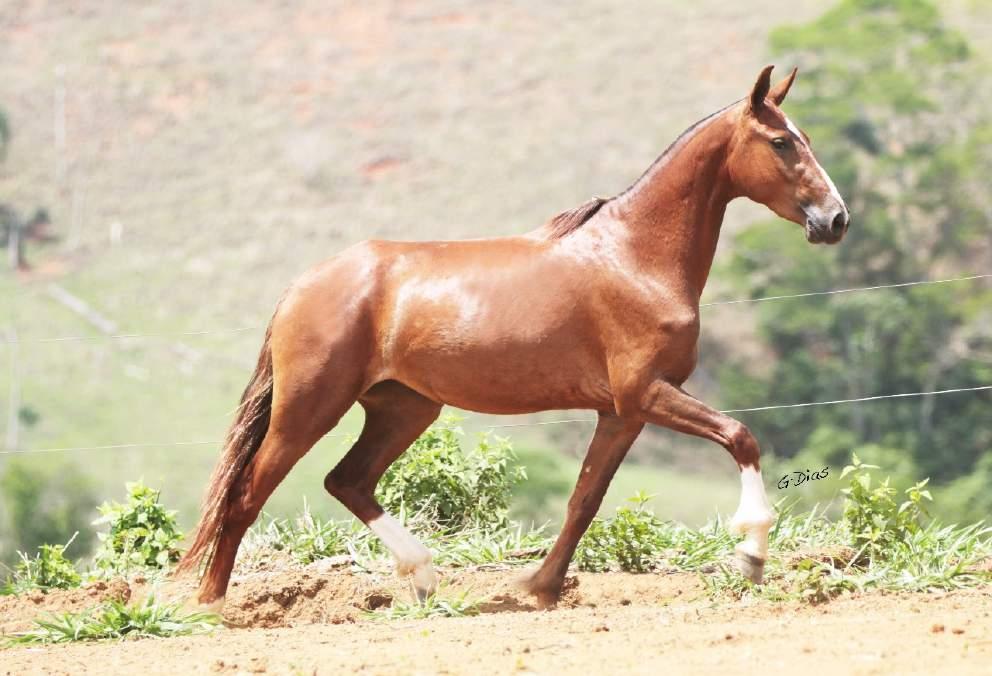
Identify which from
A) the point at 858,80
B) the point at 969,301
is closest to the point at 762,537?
the point at 969,301

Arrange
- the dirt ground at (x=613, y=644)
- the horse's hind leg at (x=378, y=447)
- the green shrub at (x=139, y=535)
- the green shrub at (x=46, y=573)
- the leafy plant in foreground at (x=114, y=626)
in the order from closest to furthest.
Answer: the dirt ground at (x=613, y=644), the leafy plant in foreground at (x=114, y=626), the horse's hind leg at (x=378, y=447), the green shrub at (x=46, y=573), the green shrub at (x=139, y=535)

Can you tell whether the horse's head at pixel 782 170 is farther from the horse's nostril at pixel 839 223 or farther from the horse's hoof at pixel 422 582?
the horse's hoof at pixel 422 582

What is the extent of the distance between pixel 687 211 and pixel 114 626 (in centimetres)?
289

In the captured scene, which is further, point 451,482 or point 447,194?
point 447,194

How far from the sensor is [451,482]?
800cm

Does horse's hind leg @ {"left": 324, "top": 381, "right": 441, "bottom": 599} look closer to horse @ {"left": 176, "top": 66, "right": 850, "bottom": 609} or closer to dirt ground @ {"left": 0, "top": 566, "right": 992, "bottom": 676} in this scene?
horse @ {"left": 176, "top": 66, "right": 850, "bottom": 609}

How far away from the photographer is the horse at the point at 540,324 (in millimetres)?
6336

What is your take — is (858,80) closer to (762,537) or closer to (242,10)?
(242,10)

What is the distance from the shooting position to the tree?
43.4 metres

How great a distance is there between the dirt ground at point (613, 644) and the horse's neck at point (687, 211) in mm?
1406

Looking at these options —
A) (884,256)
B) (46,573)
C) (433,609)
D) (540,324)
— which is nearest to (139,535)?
(46,573)

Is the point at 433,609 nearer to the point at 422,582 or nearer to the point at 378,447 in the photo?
the point at 422,582

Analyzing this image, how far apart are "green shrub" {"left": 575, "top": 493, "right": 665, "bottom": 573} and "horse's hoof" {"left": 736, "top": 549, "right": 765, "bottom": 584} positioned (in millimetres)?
1298

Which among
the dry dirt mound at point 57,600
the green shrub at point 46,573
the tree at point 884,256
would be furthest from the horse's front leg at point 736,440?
the tree at point 884,256
